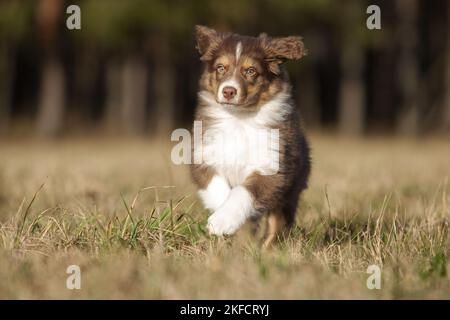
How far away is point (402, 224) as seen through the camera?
567 centimetres

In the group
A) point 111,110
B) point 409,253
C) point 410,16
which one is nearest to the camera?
point 409,253

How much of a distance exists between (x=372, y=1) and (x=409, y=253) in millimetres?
24184

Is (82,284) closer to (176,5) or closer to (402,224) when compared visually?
(402,224)

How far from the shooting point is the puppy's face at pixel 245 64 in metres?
5.45

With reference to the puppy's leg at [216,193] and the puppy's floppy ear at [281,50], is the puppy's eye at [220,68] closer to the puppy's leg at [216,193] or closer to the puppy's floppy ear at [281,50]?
the puppy's floppy ear at [281,50]

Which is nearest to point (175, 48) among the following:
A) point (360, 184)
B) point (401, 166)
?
point (401, 166)

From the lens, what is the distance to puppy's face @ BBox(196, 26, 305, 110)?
5445mm

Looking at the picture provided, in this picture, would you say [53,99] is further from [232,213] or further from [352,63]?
[232,213]

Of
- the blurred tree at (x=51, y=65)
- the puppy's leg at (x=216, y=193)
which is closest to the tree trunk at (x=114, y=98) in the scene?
the blurred tree at (x=51, y=65)

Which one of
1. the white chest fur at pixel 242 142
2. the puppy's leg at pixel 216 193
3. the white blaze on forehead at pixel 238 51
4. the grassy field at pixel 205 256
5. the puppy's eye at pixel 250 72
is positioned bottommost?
the grassy field at pixel 205 256

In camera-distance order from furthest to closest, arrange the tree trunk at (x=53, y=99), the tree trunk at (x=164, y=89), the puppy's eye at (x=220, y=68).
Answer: the tree trunk at (x=164, y=89)
the tree trunk at (x=53, y=99)
the puppy's eye at (x=220, y=68)

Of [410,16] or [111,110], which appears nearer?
[410,16]

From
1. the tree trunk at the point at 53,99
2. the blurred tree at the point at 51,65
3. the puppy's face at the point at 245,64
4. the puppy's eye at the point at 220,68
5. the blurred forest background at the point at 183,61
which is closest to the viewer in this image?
the puppy's face at the point at 245,64

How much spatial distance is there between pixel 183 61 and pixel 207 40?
22.8 m
